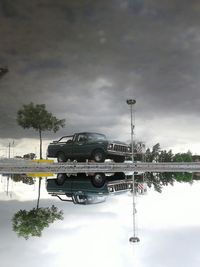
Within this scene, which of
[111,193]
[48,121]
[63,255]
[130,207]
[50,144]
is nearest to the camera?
[63,255]

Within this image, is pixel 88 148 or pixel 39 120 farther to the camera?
pixel 39 120

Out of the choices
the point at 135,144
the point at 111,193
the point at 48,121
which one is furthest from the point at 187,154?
the point at 111,193

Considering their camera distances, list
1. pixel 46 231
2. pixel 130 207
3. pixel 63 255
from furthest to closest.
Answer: pixel 130 207
pixel 46 231
pixel 63 255

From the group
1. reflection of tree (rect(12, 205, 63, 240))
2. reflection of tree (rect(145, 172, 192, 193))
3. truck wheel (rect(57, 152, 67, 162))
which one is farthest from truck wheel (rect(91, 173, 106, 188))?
truck wheel (rect(57, 152, 67, 162))

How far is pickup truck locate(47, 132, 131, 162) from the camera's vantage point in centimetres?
2084

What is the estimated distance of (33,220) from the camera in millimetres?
5816

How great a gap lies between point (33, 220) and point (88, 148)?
1538 centimetres

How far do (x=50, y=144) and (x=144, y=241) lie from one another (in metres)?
19.1

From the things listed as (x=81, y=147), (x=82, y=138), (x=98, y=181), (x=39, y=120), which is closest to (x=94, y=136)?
(x=82, y=138)

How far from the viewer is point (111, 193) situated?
9.84 metres

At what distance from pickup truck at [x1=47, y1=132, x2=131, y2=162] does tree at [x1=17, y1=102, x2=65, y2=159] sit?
2565 cm

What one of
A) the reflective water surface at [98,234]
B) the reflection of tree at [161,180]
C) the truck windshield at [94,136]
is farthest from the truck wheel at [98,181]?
the truck windshield at [94,136]

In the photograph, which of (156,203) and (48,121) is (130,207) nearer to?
(156,203)

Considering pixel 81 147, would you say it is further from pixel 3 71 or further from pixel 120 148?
Result: pixel 3 71
